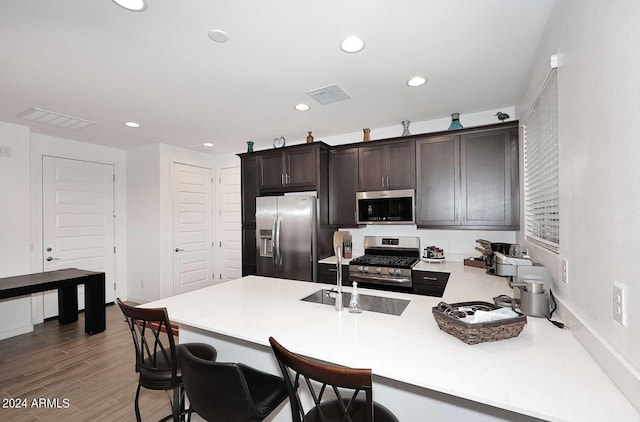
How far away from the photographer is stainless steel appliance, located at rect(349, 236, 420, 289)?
10.3 feet

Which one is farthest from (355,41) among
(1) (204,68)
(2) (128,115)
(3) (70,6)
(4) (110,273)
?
(4) (110,273)

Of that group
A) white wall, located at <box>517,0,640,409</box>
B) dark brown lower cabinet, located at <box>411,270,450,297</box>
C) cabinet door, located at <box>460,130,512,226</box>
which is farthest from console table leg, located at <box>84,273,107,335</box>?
white wall, located at <box>517,0,640,409</box>

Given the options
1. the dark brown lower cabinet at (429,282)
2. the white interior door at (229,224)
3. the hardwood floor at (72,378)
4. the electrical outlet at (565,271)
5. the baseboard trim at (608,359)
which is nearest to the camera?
the baseboard trim at (608,359)

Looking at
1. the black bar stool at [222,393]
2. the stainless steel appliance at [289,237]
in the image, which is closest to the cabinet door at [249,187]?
the stainless steel appliance at [289,237]

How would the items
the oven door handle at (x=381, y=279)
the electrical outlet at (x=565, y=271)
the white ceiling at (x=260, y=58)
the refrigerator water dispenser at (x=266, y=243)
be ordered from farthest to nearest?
1. the refrigerator water dispenser at (x=266, y=243)
2. the oven door handle at (x=381, y=279)
3. the white ceiling at (x=260, y=58)
4. the electrical outlet at (x=565, y=271)

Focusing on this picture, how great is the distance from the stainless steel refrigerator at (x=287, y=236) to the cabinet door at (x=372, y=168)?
2.31 ft

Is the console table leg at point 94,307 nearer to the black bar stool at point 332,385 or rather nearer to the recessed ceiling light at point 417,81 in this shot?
the black bar stool at point 332,385

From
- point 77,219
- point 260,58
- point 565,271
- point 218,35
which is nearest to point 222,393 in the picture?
point 565,271

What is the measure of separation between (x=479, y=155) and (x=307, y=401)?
9.34ft

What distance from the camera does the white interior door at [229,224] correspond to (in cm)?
535

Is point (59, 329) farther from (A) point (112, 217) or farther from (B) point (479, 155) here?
(B) point (479, 155)

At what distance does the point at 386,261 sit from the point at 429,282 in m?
0.55

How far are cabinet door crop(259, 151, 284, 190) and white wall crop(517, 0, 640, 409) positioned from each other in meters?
3.10

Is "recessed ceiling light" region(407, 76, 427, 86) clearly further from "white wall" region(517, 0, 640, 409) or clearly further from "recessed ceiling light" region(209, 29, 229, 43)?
"recessed ceiling light" region(209, 29, 229, 43)
